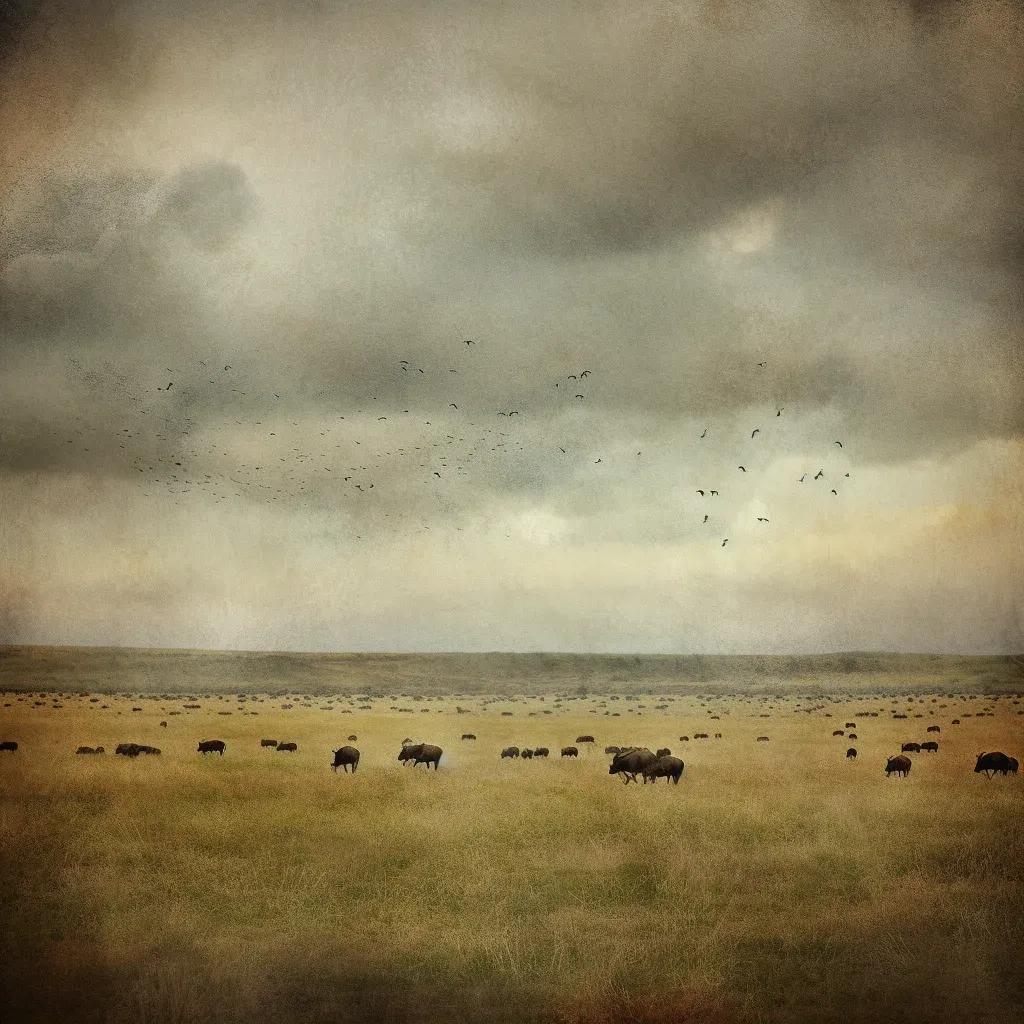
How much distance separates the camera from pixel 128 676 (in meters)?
61.9

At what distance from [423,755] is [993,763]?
12.7m

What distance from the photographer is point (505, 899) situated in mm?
9000

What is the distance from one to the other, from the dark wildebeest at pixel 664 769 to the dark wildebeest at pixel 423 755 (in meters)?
5.02

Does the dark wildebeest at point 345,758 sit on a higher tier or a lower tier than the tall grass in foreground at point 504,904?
lower

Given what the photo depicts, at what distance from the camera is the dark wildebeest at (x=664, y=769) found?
699 inches

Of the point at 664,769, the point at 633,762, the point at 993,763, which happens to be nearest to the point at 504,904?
the point at 664,769

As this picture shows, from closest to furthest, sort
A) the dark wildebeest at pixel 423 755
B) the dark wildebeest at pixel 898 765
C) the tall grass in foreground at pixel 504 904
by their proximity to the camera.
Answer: the tall grass in foreground at pixel 504 904 < the dark wildebeest at pixel 898 765 < the dark wildebeest at pixel 423 755

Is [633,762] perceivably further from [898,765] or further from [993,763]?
[993,763]

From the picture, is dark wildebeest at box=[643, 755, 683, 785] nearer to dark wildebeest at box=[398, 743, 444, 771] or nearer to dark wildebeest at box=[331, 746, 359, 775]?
dark wildebeest at box=[398, 743, 444, 771]

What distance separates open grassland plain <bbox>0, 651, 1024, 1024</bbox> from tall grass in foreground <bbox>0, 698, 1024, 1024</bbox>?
0.03 meters

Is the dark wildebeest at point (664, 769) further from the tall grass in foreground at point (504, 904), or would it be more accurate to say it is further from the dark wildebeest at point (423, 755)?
the dark wildebeest at point (423, 755)

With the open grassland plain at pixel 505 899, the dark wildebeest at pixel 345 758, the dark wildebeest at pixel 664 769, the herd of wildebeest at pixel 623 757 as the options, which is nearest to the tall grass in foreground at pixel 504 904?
the open grassland plain at pixel 505 899

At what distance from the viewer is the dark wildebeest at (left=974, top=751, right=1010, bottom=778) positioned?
18062 mm

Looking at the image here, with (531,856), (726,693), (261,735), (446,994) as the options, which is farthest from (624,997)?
(726,693)
